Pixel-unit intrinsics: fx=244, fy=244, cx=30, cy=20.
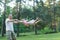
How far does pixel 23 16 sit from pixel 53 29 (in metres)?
17.0

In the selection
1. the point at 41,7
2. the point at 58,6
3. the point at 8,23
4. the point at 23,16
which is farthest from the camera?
the point at 58,6

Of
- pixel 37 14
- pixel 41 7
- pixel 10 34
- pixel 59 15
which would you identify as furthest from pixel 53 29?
pixel 10 34

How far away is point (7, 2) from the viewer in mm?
37625

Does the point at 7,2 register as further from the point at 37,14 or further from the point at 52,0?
the point at 52,0

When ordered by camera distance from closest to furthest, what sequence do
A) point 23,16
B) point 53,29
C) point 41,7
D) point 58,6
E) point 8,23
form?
point 8,23
point 23,16
point 41,7
point 58,6
point 53,29

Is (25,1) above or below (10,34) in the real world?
above

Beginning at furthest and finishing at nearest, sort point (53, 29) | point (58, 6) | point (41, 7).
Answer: point (53, 29), point (58, 6), point (41, 7)

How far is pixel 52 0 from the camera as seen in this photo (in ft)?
164

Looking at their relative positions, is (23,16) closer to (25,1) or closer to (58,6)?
(25,1)

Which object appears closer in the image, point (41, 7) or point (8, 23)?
point (8, 23)

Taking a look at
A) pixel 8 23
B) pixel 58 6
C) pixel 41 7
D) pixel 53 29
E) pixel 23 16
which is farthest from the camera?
pixel 53 29

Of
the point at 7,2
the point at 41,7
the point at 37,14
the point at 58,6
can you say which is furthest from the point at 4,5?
the point at 58,6

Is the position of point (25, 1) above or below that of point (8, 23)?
above

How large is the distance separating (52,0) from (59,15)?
352 centimetres
